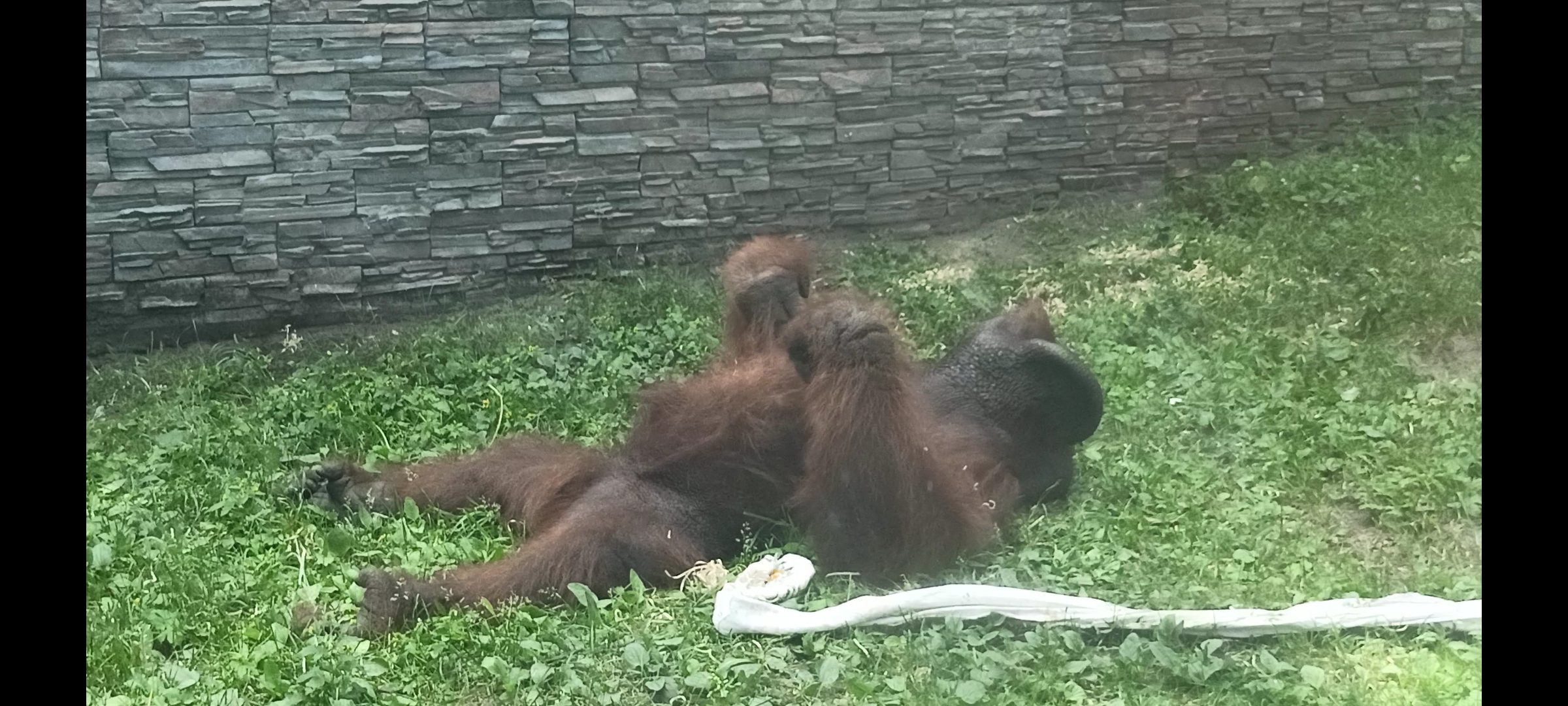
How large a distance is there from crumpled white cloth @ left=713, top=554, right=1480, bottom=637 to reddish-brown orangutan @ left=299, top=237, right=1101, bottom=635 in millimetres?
184

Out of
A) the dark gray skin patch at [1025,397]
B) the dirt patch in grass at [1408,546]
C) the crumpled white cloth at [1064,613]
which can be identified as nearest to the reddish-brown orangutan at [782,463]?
the dark gray skin patch at [1025,397]

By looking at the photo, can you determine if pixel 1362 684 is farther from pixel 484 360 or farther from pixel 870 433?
pixel 484 360

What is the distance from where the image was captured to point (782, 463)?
8.99 feet

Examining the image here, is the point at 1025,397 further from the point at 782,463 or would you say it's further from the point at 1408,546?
the point at 1408,546

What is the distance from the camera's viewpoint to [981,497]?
2.64m

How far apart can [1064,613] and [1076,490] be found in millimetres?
449

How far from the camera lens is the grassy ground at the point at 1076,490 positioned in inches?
81.9

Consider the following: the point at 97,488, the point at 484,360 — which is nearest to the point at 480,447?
the point at 484,360

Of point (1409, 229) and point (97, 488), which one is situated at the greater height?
point (1409, 229)

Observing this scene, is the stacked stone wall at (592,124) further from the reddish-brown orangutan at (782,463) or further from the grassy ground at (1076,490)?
the reddish-brown orangutan at (782,463)
